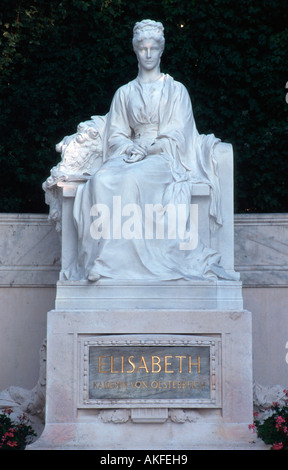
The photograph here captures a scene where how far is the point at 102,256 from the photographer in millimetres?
6859

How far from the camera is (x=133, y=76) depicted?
9867mm

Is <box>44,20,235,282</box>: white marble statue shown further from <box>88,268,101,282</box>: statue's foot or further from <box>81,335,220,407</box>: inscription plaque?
<box>81,335,220,407</box>: inscription plaque

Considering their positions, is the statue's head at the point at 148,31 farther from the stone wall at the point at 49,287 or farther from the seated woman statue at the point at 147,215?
the stone wall at the point at 49,287

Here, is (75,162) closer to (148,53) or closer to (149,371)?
(148,53)

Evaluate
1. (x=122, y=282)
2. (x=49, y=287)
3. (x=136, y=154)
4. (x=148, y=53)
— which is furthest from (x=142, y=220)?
(x=49, y=287)

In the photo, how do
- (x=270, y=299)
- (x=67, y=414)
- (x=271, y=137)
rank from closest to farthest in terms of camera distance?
1. (x=67, y=414)
2. (x=270, y=299)
3. (x=271, y=137)

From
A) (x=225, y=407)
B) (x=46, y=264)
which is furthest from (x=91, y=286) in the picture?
(x=46, y=264)

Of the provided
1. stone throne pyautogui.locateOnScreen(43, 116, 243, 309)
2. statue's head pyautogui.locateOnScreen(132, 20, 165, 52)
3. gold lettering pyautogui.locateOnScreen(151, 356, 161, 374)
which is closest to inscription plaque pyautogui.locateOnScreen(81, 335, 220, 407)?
gold lettering pyautogui.locateOnScreen(151, 356, 161, 374)

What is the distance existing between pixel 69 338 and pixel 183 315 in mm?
763

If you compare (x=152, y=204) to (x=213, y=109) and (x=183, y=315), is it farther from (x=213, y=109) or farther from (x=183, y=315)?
(x=213, y=109)

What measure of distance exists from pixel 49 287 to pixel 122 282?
186cm

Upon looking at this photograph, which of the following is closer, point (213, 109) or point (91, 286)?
point (91, 286)

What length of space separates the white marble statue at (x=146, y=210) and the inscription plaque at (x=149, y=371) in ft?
1.47

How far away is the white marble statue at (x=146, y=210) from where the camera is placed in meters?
6.89
